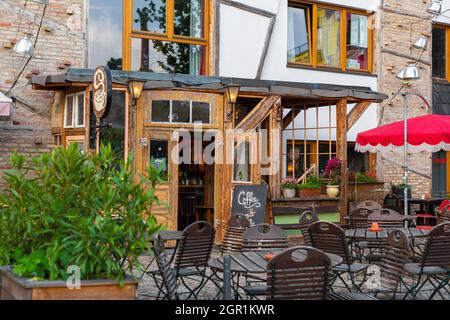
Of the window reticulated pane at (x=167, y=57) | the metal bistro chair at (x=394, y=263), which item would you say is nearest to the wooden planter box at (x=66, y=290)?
the metal bistro chair at (x=394, y=263)

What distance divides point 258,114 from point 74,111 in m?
3.24

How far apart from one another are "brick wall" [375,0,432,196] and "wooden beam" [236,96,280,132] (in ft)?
14.7

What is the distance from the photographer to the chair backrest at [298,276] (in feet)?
16.4

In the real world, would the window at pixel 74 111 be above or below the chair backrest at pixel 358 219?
above

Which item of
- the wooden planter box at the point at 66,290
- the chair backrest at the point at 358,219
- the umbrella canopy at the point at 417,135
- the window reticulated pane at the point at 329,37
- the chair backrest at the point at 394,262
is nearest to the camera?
the wooden planter box at the point at 66,290

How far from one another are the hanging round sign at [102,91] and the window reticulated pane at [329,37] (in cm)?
635

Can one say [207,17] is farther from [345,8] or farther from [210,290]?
[210,290]

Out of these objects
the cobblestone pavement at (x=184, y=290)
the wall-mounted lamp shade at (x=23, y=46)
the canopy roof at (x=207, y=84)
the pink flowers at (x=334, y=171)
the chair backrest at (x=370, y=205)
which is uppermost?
the wall-mounted lamp shade at (x=23, y=46)

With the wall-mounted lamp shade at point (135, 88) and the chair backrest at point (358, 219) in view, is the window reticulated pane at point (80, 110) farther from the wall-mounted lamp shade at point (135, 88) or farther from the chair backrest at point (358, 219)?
the chair backrest at point (358, 219)

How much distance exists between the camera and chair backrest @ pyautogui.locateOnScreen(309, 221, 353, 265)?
7.22m

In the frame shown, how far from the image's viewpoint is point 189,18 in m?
A: 13.2

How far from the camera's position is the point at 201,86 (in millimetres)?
11516

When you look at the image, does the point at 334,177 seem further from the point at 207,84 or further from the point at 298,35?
the point at 298,35

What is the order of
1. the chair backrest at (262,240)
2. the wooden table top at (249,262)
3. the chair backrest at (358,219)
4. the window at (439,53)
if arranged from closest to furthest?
1. the wooden table top at (249,262)
2. the chair backrest at (262,240)
3. the chair backrest at (358,219)
4. the window at (439,53)
